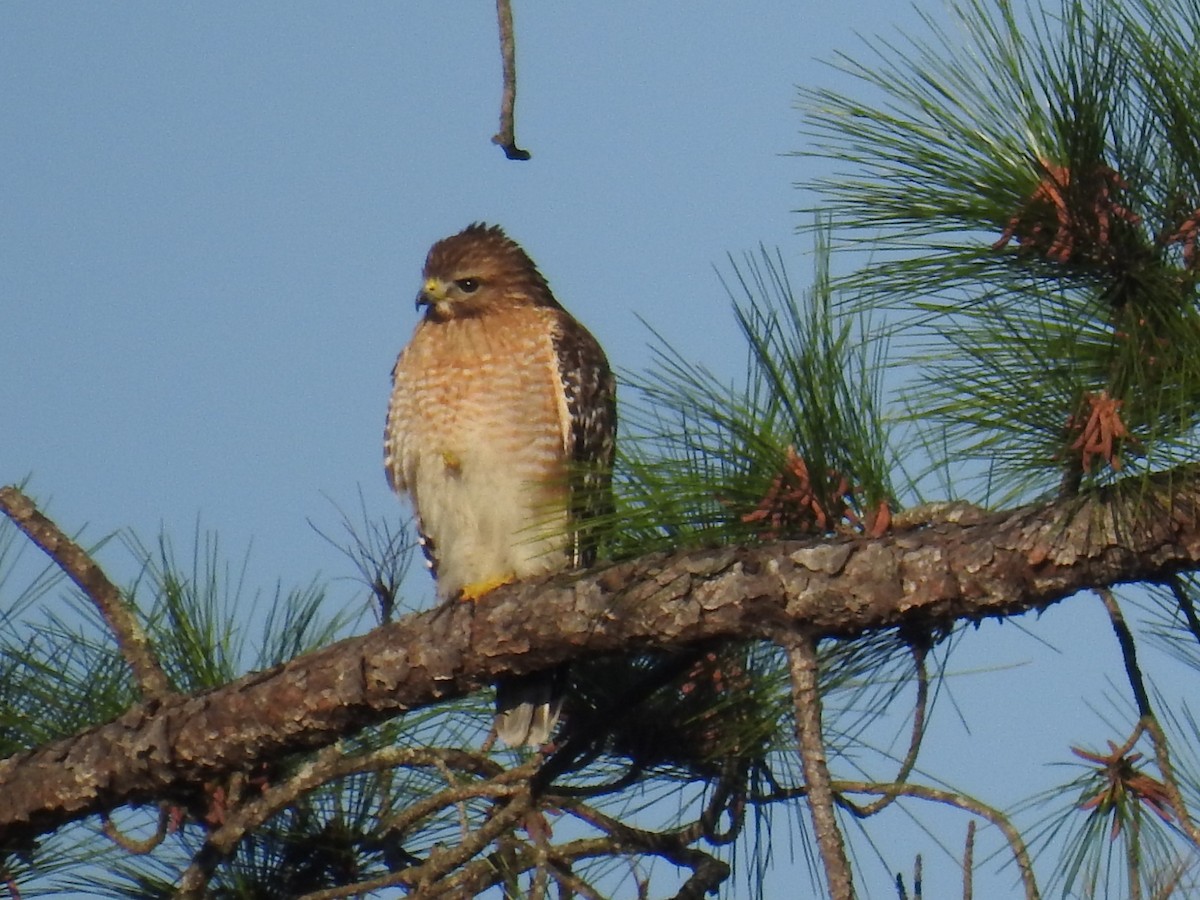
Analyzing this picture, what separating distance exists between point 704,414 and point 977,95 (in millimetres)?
641

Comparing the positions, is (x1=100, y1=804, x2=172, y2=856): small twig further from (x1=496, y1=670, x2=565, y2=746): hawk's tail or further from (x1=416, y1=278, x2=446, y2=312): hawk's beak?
(x1=416, y1=278, x2=446, y2=312): hawk's beak

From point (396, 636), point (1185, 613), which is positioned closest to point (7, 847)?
point (396, 636)

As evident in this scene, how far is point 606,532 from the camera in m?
2.94

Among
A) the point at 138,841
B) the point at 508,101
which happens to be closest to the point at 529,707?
the point at 138,841

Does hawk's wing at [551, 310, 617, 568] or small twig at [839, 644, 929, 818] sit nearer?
small twig at [839, 644, 929, 818]

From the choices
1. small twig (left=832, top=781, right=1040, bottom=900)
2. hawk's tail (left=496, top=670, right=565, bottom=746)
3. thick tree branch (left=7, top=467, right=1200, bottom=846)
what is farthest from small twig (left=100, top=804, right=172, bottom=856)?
small twig (left=832, top=781, right=1040, bottom=900)

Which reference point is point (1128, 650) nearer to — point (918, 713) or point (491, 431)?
point (918, 713)

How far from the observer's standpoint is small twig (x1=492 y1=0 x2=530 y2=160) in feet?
8.23

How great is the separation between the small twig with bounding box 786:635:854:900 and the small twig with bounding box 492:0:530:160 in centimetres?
86

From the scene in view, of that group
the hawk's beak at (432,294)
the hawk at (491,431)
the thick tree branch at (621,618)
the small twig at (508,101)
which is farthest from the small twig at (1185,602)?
the hawk's beak at (432,294)

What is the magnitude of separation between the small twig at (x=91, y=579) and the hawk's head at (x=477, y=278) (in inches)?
58.0

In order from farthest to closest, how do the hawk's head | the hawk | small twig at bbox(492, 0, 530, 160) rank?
1. the hawk's head
2. the hawk
3. small twig at bbox(492, 0, 530, 160)

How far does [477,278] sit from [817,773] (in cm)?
288

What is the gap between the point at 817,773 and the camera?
2402 millimetres
